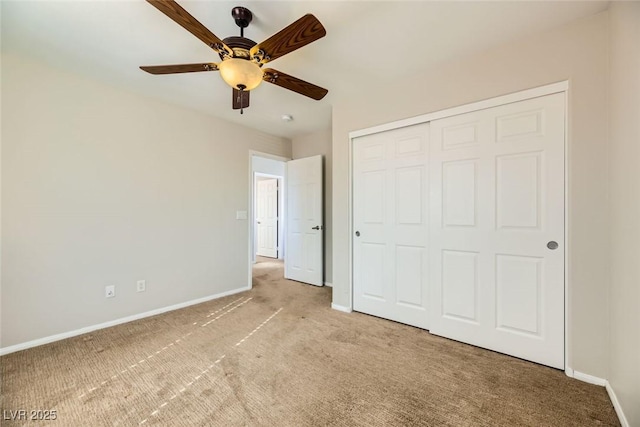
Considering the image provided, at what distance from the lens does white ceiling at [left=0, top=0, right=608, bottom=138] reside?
5.36 feet

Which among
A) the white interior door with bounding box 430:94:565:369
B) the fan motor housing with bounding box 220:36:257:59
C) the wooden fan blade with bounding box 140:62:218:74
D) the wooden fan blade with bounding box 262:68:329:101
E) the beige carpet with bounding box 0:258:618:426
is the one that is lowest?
the beige carpet with bounding box 0:258:618:426

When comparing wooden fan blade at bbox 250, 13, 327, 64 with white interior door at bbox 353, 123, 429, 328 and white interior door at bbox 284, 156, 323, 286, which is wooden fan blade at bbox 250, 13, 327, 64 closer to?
white interior door at bbox 353, 123, 429, 328

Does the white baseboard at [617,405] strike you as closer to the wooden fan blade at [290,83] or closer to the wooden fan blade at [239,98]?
the wooden fan blade at [290,83]

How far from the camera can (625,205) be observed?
1406mm

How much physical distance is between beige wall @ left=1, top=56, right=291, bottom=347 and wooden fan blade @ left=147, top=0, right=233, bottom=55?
1.88 m

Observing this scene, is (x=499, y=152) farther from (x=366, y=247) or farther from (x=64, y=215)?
(x=64, y=215)

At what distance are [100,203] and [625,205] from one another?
4.06m

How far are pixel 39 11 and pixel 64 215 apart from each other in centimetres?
160

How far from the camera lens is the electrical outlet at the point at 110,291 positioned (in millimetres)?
2590

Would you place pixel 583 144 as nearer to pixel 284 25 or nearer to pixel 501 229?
pixel 501 229

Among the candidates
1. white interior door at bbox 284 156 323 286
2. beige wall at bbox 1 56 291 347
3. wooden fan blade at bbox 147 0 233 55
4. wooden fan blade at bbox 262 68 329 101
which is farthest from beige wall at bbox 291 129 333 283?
wooden fan blade at bbox 147 0 233 55

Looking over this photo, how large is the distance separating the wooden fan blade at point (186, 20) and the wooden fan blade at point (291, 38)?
0.20 meters

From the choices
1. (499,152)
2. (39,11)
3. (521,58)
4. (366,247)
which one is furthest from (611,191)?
(39,11)

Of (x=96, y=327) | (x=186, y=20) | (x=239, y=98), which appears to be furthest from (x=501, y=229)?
(x=96, y=327)
